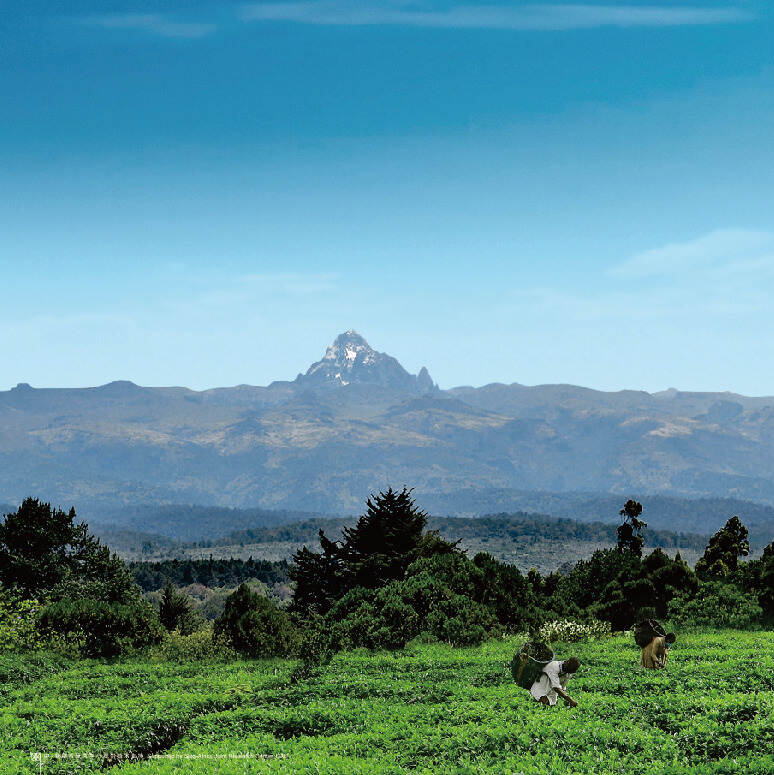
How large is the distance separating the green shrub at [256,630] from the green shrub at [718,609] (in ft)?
64.0

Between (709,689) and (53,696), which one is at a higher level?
(709,689)

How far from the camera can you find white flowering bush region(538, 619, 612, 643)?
3906 centimetres

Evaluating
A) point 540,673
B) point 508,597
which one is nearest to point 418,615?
point 508,597

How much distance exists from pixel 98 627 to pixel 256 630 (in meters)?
7.91

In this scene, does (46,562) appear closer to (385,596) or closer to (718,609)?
(385,596)

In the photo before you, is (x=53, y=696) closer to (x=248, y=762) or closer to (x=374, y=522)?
(x=248, y=762)

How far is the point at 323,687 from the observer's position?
2844 centimetres

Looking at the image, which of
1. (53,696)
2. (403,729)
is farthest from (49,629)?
(403,729)

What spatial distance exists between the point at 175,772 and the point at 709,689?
1401cm

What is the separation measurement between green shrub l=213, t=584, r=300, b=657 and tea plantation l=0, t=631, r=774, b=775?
6835 millimetres

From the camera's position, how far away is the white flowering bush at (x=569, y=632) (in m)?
39.1

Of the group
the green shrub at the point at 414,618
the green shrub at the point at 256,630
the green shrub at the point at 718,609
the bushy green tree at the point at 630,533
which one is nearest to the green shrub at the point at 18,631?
the green shrub at the point at 256,630

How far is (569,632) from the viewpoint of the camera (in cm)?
3922

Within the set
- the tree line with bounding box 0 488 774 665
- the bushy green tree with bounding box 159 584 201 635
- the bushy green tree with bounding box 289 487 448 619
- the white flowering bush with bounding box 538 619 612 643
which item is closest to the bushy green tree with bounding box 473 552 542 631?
the tree line with bounding box 0 488 774 665
